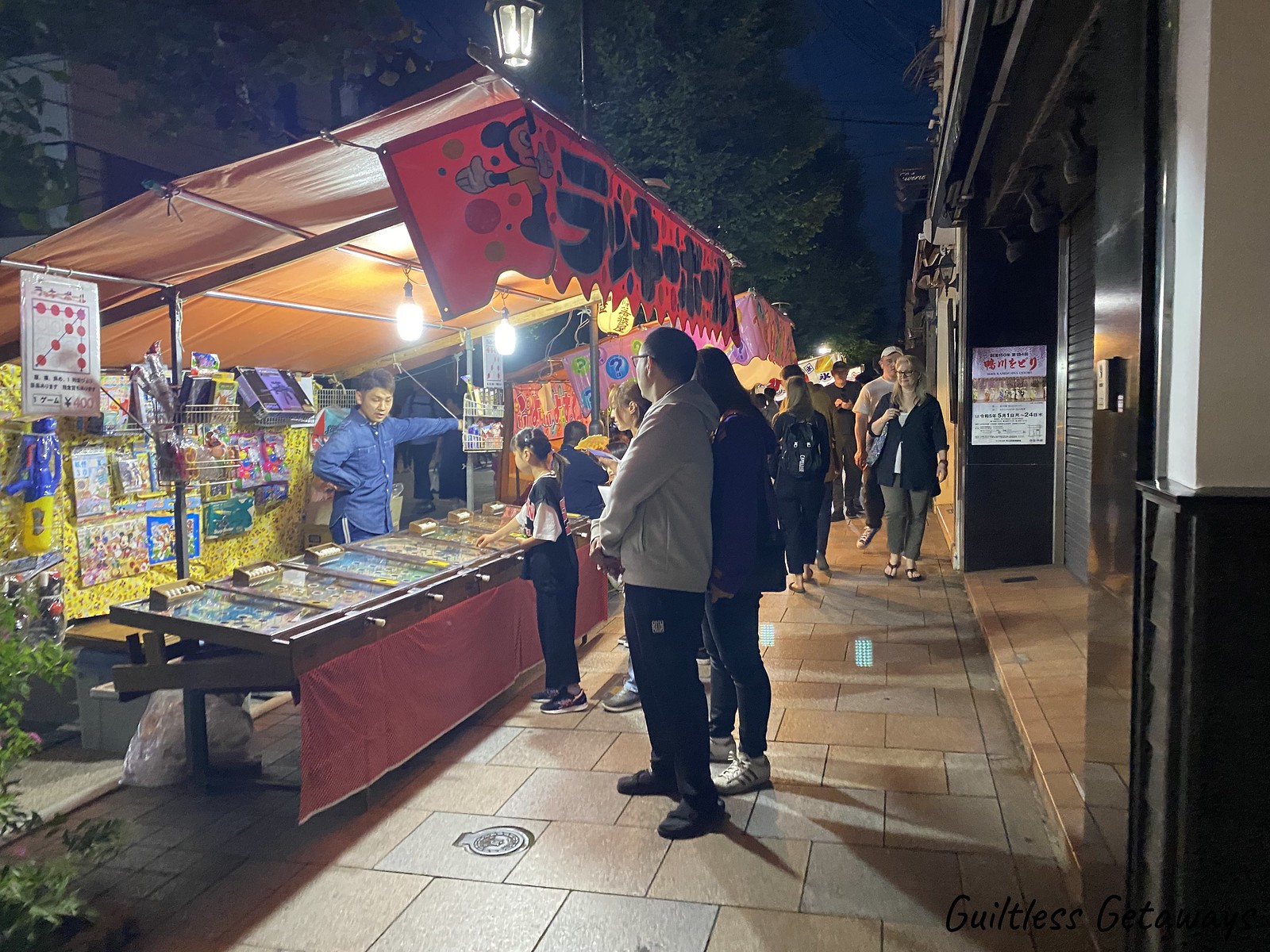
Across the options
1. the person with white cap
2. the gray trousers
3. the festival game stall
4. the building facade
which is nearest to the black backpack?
the gray trousers

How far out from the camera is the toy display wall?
5.90m

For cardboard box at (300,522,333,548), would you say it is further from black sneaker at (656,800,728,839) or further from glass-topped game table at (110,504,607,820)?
black sneaker at (656,800,728,839)

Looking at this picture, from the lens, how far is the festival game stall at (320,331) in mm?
3941

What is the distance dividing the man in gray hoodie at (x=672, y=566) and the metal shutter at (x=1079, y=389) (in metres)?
4.80

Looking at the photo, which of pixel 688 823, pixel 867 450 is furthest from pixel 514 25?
pixel 867 450

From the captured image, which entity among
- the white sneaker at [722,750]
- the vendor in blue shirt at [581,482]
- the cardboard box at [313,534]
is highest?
the vendor in blue shirt at [581,482]

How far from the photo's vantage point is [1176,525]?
7.45ft

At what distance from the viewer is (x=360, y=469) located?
735 cm

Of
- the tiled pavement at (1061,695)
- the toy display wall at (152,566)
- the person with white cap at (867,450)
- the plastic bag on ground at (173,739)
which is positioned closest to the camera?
the tiled pavement at (1061,695)

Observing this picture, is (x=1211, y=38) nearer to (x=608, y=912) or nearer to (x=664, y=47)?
(x=608, y=912)

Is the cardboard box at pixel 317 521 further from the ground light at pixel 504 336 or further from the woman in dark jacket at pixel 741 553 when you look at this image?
the woman in dark jacket at pixel 741 553

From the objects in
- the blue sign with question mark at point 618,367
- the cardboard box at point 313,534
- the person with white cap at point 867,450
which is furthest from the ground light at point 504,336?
the person with white cap at point 867,450

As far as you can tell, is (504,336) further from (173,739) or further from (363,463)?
(173,739)

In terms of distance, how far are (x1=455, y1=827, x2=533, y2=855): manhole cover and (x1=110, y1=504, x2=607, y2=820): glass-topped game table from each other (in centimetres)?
Result: 66
